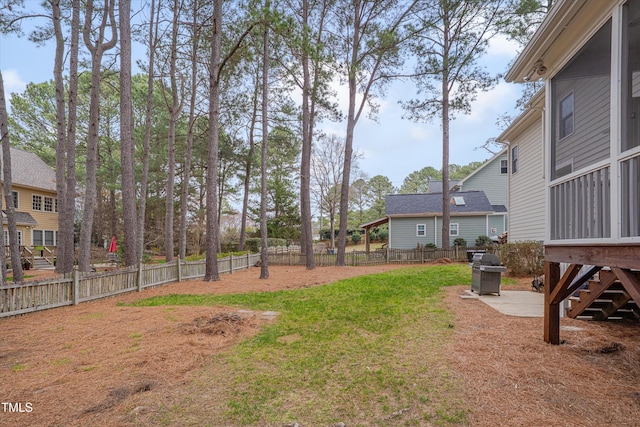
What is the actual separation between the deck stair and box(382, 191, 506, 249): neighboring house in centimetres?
1505

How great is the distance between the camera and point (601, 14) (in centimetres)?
330

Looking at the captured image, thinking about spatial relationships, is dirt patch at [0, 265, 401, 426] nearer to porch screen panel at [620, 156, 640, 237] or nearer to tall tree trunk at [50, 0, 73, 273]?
tall tree trunk at [50, 0, 73, 273]

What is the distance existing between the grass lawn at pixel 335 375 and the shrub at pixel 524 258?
19.9ft

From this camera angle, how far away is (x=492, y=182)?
23.8m

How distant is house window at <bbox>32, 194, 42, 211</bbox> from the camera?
21203mm

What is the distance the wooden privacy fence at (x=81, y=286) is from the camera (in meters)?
6.01

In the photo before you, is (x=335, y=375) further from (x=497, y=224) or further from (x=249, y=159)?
(x=497, y=224)

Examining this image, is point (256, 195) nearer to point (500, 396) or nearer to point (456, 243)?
point (456, 243)

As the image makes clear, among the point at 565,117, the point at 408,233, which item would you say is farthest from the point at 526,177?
the point at 408,233

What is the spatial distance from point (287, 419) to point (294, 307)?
158 inches

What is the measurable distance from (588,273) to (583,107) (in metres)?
4.81

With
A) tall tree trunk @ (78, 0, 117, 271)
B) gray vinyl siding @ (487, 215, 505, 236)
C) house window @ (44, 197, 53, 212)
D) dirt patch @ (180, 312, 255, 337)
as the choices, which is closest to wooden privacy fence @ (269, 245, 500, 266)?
gray vinyl siding @ (487, 215, 505, 236)

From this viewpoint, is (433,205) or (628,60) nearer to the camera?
(628,60)

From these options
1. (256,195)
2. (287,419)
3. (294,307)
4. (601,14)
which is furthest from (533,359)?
(256,195)
